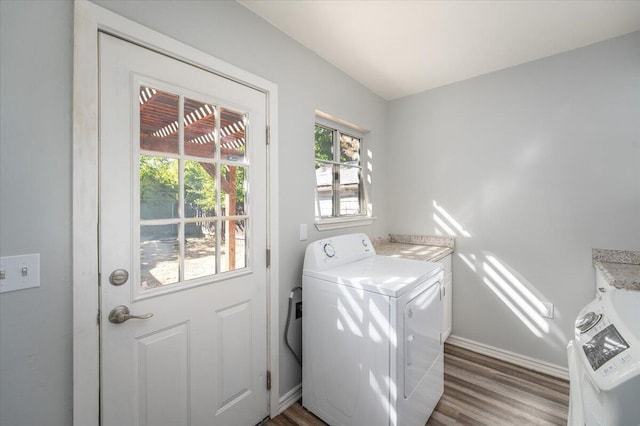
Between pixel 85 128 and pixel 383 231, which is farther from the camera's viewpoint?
pixel 383 231

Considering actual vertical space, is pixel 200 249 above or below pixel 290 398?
above

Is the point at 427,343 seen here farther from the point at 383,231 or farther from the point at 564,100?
the point at 564,100

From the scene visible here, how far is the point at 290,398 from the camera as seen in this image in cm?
185

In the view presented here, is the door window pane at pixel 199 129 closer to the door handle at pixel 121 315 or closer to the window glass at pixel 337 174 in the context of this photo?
the door handle at pixel 121 315

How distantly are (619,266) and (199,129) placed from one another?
9.16 feet

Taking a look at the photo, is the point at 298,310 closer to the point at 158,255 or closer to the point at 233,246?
the point at 233,246

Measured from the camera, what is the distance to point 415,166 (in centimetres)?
289

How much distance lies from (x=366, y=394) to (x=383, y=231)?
1778 mm

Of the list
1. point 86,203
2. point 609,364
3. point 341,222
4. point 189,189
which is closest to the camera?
point 609,364

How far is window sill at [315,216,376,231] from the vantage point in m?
2.10

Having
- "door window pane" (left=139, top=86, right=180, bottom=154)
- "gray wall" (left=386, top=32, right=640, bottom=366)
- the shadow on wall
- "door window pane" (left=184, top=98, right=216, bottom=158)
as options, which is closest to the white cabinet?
"gray wall" (left=386, top=32, right=640, bottom=366)

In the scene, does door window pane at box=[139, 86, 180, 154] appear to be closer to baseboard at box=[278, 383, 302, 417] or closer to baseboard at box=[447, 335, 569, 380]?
baseboard at box=[278, 383, 302, 417]

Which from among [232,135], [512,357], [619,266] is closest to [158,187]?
[232,135]

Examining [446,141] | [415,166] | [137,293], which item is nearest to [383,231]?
[415,166]
